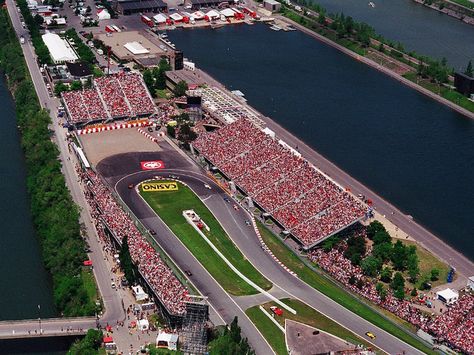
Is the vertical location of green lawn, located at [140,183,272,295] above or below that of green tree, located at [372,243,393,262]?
below

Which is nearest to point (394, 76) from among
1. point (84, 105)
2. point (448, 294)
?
point (84, 105)

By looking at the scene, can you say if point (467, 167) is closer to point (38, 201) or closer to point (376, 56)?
point (376, 56)

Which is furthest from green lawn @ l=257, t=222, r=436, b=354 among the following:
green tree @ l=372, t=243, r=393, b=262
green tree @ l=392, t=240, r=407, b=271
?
green tree @ l=392, t=240, r=407, b=271

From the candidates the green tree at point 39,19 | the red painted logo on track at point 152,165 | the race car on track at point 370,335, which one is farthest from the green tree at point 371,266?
the green tree at point 39,19

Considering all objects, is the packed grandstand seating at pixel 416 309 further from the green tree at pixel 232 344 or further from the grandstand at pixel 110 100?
the grandstand at pixel 110 100

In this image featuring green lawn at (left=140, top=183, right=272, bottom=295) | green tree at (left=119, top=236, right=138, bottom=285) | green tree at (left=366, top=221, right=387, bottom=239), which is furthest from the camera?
green tree at (left=366, top=221, right=387, bottom=239)

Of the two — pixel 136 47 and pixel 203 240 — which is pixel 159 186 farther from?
pixel 136 47

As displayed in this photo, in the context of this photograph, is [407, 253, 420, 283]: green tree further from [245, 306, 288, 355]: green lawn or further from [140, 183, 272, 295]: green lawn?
[245, 306, 288, 355]: green lawn
